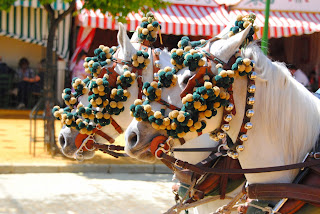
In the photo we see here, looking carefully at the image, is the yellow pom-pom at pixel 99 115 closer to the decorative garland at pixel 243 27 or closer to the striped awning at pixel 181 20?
the decorative garland at pixel 243 27

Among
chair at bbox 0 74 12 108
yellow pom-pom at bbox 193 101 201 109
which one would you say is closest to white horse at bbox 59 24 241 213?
yellow pom-pom at bbox 193 101 201 109

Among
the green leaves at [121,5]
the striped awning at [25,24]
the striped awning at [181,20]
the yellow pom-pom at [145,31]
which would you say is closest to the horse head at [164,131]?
the yellow pom-pom at [145,31]

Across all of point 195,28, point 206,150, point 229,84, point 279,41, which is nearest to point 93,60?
point 206,150

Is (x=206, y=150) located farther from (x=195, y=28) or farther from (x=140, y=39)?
(x=195, y=28)

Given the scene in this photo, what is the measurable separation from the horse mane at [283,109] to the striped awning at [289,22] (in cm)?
1118

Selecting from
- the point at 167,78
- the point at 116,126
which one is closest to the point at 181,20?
the point at 116,126

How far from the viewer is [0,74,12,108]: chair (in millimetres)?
14648

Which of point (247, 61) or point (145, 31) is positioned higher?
point (145, 31)

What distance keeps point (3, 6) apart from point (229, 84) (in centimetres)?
670

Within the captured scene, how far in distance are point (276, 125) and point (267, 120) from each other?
0.21 feet

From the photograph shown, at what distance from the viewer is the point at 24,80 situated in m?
14.6

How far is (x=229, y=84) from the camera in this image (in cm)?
262

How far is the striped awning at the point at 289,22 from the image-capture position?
13891mm

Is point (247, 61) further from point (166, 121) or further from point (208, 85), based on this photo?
point (166, 121)
